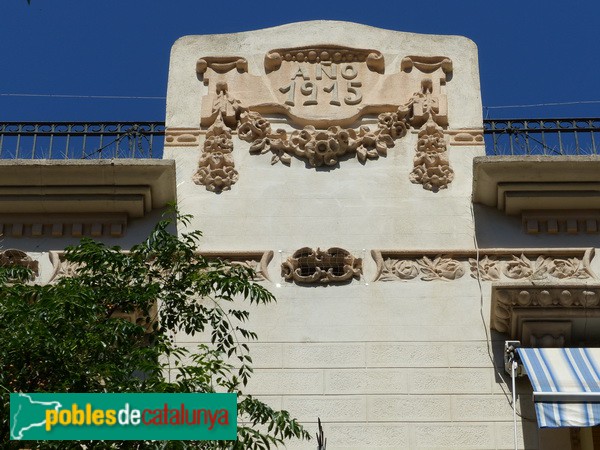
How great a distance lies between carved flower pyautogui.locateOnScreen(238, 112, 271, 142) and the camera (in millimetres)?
16109

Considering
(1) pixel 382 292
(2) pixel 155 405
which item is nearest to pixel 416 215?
(1) pixel 382 292

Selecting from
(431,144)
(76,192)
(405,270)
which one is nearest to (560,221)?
(431,144)

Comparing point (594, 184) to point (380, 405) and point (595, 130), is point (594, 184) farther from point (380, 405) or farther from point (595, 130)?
point (380, 405)

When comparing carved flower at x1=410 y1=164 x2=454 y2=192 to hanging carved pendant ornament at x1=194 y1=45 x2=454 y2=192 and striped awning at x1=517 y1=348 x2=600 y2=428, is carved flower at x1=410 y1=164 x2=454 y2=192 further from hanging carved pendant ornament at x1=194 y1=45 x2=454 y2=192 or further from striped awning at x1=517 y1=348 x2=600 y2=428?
striped awning at x1=517 y1=348 x2=600 y2=428

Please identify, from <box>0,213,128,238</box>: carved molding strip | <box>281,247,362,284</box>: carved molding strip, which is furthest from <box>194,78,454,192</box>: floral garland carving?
<box>281,247,362,284</box>: carved molding strip

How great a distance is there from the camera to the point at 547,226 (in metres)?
15.4

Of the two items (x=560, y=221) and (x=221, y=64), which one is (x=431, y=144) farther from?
(x=221, y=64)

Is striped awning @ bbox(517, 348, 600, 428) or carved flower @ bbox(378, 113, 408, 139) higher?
carved flower @ bbox(378, 113, 408, 139)

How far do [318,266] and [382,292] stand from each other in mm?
777

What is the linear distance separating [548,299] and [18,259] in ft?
19.0

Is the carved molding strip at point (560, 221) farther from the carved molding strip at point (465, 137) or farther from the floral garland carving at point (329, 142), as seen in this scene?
the carved molding strip at point (465, 137)

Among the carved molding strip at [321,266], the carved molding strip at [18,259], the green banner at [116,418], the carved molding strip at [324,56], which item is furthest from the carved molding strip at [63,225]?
the green banner at [116,418]

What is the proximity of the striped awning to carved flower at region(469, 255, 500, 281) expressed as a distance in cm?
122

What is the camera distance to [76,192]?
50.2 ft
